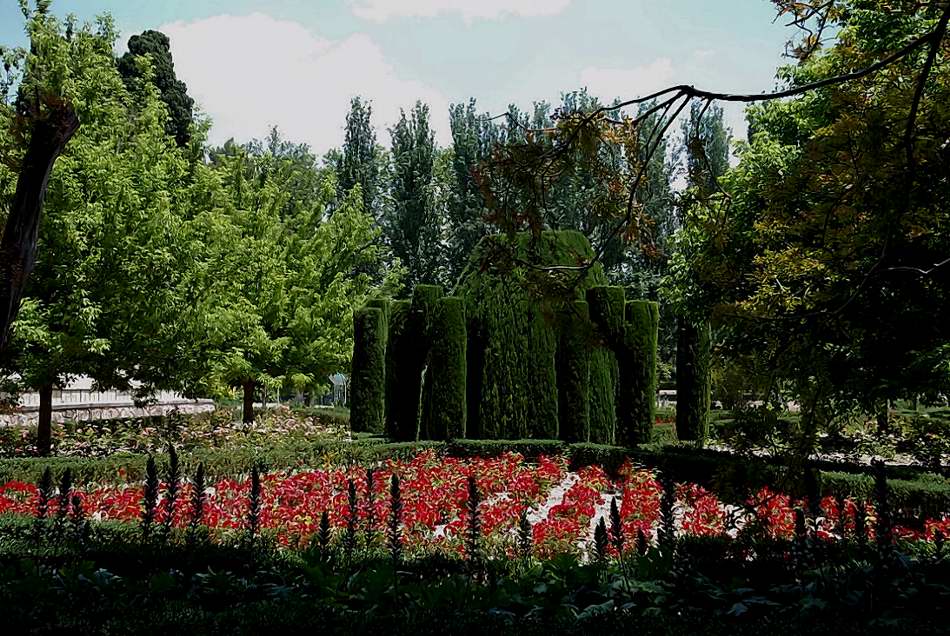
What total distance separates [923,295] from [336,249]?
54.8 ft

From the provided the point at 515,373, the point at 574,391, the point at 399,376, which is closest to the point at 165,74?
the point at 399,376

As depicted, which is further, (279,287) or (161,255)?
(279,287)

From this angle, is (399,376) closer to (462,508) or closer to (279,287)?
(462,508)

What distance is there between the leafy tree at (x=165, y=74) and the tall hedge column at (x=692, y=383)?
58.9ft

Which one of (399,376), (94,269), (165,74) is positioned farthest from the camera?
(165,74)

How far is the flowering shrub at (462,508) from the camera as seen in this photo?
6191 mm

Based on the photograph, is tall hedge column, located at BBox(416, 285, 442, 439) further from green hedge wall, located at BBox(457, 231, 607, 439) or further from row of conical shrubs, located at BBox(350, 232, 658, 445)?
green hedge wall, located at BBox(457, 231, 607, 439)

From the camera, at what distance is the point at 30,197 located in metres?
3.86

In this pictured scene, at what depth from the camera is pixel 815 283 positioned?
6.47 m

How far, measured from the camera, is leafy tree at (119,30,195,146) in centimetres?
2445

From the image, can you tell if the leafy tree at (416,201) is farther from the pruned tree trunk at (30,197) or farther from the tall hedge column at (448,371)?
the pruned tree trunk at (30,197)

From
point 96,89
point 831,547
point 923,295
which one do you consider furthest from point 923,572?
point 96,89

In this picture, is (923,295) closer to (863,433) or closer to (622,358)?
(622,358)

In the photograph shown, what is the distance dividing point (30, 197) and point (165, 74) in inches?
931
